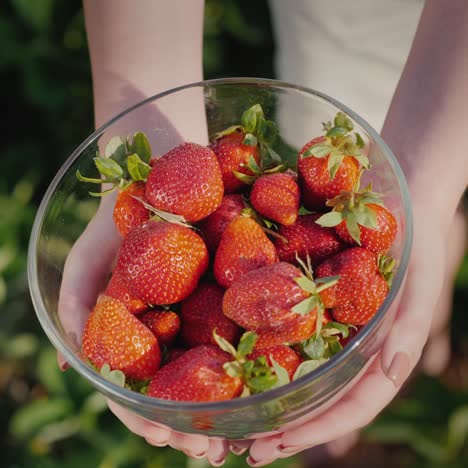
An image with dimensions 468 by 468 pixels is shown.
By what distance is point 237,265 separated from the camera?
2.62 feet

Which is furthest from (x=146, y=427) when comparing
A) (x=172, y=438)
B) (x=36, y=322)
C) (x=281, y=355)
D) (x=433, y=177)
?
(x=36, y=322)

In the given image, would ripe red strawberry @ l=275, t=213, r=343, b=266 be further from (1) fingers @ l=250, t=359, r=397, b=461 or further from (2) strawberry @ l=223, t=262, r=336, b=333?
(1) fingers @ l=250, t=359, r=397, b=461

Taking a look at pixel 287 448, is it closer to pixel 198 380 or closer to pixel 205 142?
pixel 198 380

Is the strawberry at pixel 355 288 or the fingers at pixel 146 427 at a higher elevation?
the strawberry at pixel 355 288

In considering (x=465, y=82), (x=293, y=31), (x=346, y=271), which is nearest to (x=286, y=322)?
(x=346, y=271)

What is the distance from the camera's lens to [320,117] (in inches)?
37.6

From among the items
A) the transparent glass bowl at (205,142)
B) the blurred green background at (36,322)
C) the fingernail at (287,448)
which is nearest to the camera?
the transparent glass bowl at (205,142)

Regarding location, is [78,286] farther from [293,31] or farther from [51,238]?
[293,31]

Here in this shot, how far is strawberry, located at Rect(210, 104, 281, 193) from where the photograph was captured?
35.0 inches

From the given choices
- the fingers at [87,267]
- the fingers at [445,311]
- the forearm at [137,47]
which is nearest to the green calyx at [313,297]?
the fingers at [87,267]

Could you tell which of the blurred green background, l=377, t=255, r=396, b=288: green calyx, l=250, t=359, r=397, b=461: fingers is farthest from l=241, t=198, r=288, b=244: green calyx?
the blurred green background

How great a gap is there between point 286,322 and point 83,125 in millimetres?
1459

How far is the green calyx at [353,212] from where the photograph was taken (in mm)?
798

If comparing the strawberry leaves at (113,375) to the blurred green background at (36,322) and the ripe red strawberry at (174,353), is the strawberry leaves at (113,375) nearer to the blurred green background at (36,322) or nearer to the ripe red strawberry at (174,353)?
the ripe red strawberry at (174,353)
